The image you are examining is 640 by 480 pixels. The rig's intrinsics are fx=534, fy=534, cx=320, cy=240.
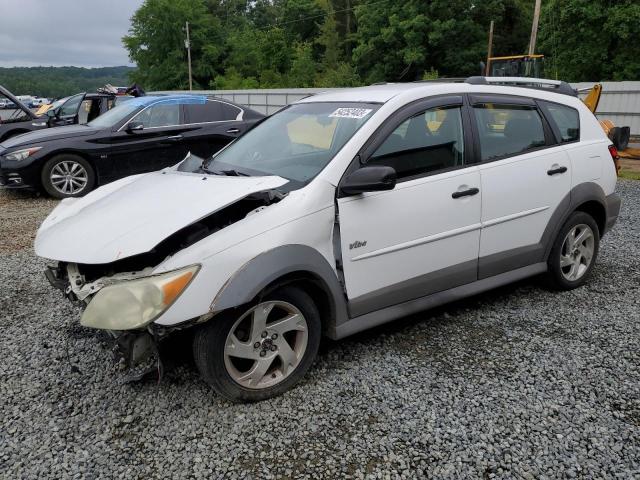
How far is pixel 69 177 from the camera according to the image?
8359 mm

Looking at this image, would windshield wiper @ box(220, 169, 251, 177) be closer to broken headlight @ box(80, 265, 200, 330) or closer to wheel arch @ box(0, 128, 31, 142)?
broken headlight @ box(80, 265, 200, 330)

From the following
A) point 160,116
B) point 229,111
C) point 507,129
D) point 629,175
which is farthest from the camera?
point 629,175

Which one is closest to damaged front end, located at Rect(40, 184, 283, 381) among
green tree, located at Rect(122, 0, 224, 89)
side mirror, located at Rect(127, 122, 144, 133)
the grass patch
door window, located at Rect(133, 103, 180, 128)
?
side mirror, located at Rect(127, 122, 144, 133)

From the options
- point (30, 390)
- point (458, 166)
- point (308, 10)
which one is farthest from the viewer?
point (308, 10)

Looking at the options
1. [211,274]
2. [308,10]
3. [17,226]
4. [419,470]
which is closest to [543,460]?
[419,470]

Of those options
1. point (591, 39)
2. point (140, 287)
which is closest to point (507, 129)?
point (140, 287)

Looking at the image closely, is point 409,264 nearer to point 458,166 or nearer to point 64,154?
point 458,166

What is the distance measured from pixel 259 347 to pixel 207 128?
6.75 m

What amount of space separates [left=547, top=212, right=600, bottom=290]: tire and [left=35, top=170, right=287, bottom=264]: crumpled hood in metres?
2.45

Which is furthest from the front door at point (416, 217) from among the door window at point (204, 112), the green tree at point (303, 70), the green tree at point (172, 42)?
the green tree at point (172, 42)

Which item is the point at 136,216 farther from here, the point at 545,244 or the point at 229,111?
the point at 229,111

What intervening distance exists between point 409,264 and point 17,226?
5865 millimetres

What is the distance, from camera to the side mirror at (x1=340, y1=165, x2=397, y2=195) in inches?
117

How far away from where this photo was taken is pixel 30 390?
10.0 feet
